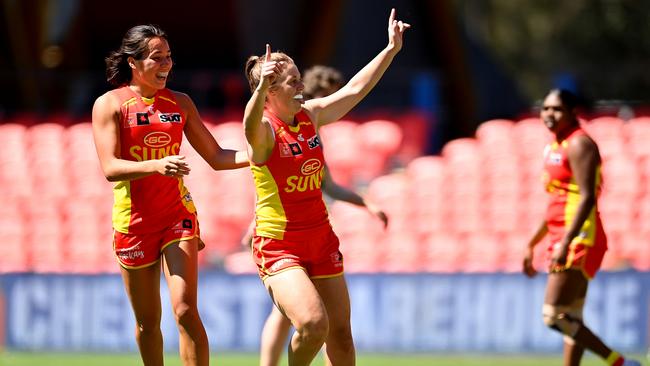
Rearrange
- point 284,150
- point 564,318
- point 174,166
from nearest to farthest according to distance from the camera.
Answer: point 174,166 < point 284,150 < point 564,318

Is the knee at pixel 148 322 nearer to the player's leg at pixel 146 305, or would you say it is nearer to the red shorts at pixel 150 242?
the player's leg at pixel 146 305

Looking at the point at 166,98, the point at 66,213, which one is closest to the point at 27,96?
the point at 66,213

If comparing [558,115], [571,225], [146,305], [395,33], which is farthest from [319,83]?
[146,305]

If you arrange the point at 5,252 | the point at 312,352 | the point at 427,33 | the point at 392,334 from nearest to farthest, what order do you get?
1. the point at 312,352
2. the point at 392,334
3. the point at 5,252
4. the point at 427,33

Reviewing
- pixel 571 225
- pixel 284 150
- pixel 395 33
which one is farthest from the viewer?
pixel 571 225

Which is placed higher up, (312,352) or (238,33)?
(238,33)

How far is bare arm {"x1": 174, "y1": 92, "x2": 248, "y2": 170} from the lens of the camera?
7469 mm

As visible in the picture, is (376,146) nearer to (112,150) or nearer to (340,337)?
(340,337)

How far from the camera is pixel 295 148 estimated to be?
23.0 feet

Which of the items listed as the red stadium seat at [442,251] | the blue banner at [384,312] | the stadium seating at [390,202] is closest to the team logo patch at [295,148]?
the blue banner at [384,312]

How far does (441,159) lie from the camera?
15.2 m

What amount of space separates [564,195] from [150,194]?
3.11 meters

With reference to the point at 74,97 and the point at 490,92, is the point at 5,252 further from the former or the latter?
the point at 490,92

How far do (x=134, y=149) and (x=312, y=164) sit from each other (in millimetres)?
1071
